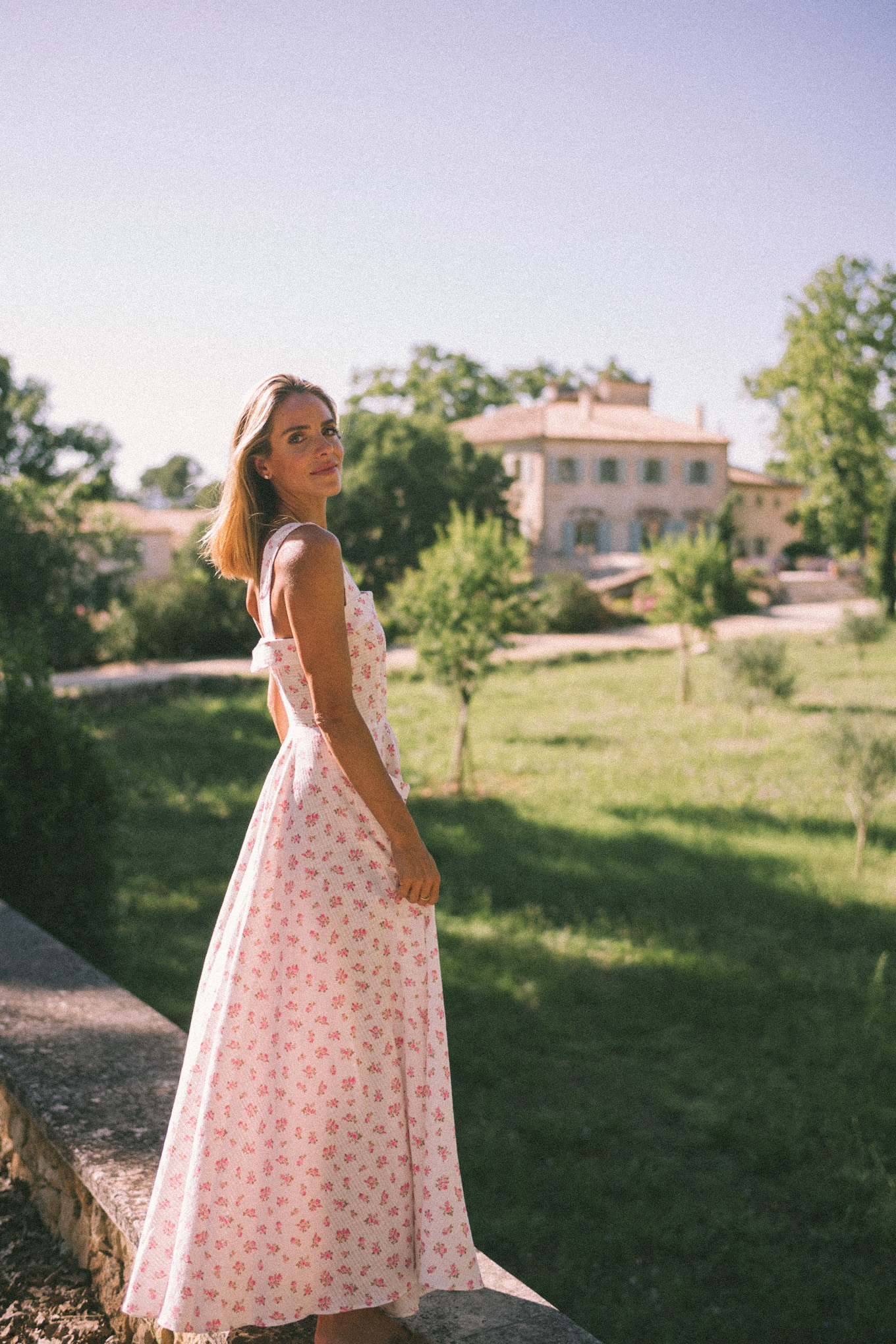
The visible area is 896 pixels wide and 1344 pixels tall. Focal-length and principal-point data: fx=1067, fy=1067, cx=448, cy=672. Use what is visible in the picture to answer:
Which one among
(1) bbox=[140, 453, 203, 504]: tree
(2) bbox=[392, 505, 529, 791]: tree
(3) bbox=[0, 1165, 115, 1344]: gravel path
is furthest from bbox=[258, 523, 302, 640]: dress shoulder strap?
(1) bbox=[140, 453, 203, 504]: tree

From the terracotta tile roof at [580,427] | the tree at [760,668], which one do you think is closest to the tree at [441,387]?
the terracotta tile roof at [580,427]

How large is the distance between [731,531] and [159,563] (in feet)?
80.0

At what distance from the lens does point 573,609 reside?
3259 centimetres

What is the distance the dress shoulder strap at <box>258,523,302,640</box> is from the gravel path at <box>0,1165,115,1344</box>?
1.68 meters

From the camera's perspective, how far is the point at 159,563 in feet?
152

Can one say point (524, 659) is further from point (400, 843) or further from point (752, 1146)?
point (400, 843)

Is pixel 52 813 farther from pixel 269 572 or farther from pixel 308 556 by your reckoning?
pixel 308 556

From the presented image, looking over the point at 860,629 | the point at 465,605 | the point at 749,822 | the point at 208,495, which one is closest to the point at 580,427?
the point at 860,629

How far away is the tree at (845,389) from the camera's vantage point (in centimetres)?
4259

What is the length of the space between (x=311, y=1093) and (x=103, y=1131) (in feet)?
3.31

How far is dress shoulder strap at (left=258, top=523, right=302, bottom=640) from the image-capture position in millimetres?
2162

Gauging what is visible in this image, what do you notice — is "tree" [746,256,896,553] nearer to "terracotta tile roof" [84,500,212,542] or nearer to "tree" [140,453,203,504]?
"terracotta tile roof" [84,500,212,542]

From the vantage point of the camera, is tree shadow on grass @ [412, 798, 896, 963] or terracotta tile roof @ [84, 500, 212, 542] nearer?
tree shadow on grass @ [412, 798, 896, 963]

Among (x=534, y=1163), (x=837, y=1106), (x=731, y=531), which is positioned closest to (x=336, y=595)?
(x=534, y=1163)
